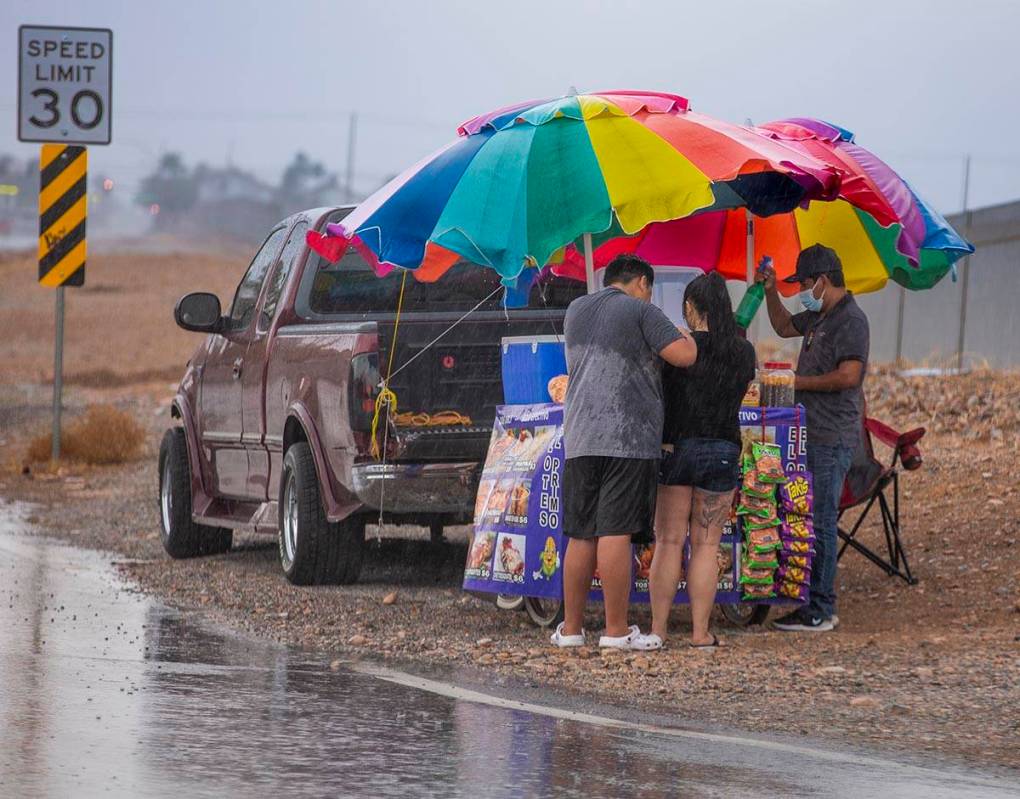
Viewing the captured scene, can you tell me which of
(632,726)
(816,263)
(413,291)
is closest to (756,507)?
(816,263)

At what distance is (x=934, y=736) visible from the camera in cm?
701

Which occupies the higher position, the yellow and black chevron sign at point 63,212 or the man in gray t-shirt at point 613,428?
the yellow and black chevron sign at point 63,212

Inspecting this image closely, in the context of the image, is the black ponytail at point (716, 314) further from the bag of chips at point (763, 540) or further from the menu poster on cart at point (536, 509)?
the bag of chips at point (763, 540)

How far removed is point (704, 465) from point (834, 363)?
1181 mm

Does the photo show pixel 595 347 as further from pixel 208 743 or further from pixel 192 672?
pixel 208 743

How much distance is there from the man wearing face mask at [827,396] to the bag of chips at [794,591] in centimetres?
19

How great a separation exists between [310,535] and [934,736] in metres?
4.81

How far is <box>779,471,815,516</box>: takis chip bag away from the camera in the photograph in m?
9.51

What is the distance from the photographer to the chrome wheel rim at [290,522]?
1120 cm

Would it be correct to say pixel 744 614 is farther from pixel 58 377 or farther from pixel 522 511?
pixel 58 377

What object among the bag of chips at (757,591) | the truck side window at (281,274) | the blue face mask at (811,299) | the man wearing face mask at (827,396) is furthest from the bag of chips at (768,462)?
the truck side window at (281,274)

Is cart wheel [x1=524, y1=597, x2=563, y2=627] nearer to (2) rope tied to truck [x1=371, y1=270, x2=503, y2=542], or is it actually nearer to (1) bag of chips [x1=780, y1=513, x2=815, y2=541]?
(2) rope tied to truck [x1=371, y1=270, x2=503, y2=542]

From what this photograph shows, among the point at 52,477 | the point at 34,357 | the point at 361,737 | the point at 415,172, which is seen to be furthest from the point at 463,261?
the point at 34,357

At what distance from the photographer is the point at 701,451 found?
895cm
